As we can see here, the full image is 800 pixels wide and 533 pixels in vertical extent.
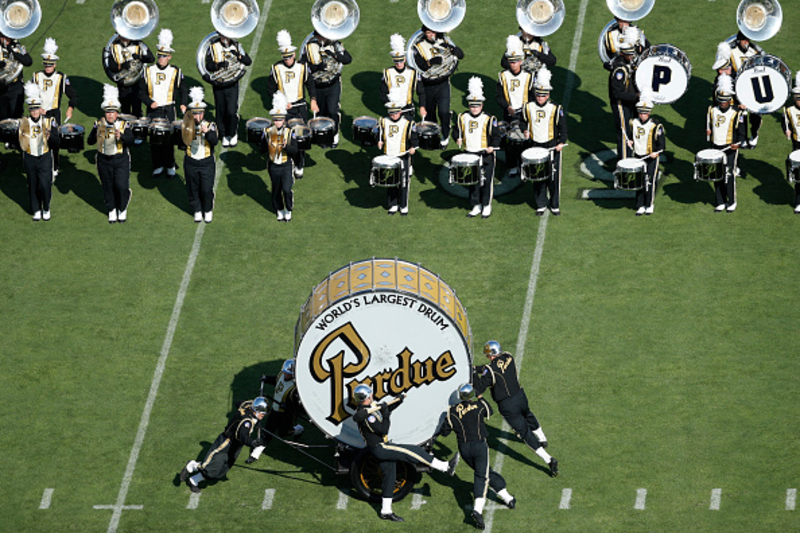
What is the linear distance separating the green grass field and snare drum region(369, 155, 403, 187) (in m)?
0.77

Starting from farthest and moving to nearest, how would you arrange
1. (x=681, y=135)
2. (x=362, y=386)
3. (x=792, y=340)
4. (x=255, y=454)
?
1. (x=681, y=135)
2. (x=792, y=340)
3. (x=255, y=454)
4. (x=362, y=386)

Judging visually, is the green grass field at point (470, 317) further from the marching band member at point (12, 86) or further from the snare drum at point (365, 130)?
the snare drum at point (365, 130)

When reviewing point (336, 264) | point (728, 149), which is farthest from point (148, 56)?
point (728, 149)

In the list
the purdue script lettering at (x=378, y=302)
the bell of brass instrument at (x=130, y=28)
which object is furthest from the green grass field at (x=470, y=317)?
the purdue script lettering at (x=378, y=302)

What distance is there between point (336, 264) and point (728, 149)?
5.53 meters

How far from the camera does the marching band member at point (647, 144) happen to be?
20.8 m

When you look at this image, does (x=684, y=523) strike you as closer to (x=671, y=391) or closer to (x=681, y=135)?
(x=671, y=391)

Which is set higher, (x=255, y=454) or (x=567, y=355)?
(x=567, y=355)

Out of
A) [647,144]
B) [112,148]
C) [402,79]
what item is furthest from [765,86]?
[112,148]

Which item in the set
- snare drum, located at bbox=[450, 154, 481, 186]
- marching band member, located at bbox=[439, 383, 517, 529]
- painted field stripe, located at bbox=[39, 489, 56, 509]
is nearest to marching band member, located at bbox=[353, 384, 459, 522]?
marching band member, located at bbox=[439, 383, 517, 529]

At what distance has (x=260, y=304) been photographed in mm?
19750

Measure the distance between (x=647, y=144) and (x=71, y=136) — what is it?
784 centimetres

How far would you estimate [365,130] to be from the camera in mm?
21188

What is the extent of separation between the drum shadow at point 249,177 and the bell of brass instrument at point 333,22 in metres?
1.58
